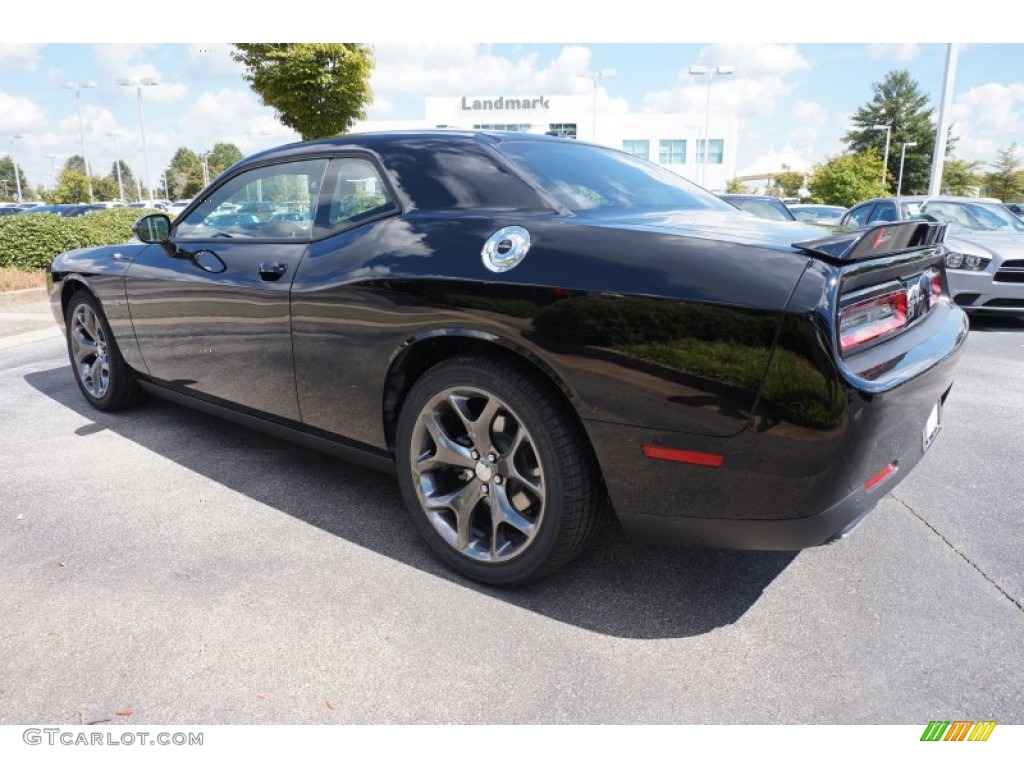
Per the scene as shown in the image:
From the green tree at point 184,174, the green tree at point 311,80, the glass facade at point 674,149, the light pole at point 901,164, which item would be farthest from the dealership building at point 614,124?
the green tree at point 311,80

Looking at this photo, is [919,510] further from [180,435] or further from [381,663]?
[180,435]

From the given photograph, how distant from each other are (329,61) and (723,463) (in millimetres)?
17199

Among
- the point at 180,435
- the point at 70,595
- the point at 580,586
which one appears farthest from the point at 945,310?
the point at 180,435

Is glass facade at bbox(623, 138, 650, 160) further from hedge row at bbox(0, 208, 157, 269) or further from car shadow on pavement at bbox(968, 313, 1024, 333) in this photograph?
car shadow on pavement at bbox(968, 313, 1024, 333)

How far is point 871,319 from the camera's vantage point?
2.20m

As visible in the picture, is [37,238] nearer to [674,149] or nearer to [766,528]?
[766,528]

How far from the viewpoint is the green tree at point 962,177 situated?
182ft

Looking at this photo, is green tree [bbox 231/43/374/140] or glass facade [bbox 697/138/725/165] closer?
green tree [bbox 231/43/374/140]

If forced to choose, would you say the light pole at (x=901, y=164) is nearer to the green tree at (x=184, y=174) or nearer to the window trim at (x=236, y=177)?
the green tree at (x=184, y=174)

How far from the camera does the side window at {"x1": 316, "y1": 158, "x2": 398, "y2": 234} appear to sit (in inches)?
110

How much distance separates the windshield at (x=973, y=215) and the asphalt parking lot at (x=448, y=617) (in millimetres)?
6391

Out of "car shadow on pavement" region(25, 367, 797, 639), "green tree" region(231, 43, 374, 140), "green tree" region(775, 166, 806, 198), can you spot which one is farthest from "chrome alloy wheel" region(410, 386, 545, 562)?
"green tree" region(775, 166, 806, 198)
